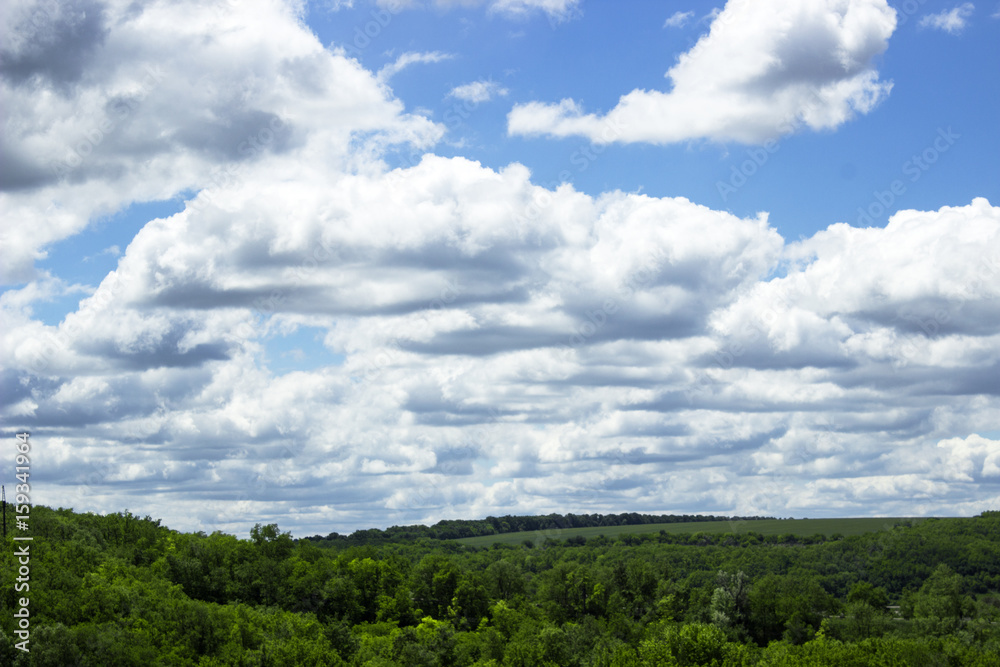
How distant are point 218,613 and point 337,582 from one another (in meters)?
57.4

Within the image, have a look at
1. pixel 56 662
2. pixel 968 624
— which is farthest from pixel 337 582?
pixel 968 624

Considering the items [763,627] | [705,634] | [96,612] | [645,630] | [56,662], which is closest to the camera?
[56,662]

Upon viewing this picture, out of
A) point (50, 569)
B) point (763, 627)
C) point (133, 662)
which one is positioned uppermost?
point (50, 569)

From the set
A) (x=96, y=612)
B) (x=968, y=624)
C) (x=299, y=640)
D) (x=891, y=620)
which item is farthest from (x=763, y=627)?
(x=96, y=612)

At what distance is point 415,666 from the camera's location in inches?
4776

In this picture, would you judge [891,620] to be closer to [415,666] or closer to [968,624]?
[968,624]

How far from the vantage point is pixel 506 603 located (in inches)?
7594

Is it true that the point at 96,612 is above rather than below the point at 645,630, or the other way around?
above

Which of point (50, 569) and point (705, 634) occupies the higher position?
point (50, 569)

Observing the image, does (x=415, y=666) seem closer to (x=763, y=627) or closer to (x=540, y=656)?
(x=540, y=656)

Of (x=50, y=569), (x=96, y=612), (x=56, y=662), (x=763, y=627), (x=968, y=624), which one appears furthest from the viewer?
(x=763, y=627)

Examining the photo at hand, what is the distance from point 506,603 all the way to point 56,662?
341 ft

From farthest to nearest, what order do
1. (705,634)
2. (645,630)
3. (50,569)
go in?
(645,630)
(50,569)
(705,634)

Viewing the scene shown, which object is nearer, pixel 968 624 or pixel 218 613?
pixel 218 613
